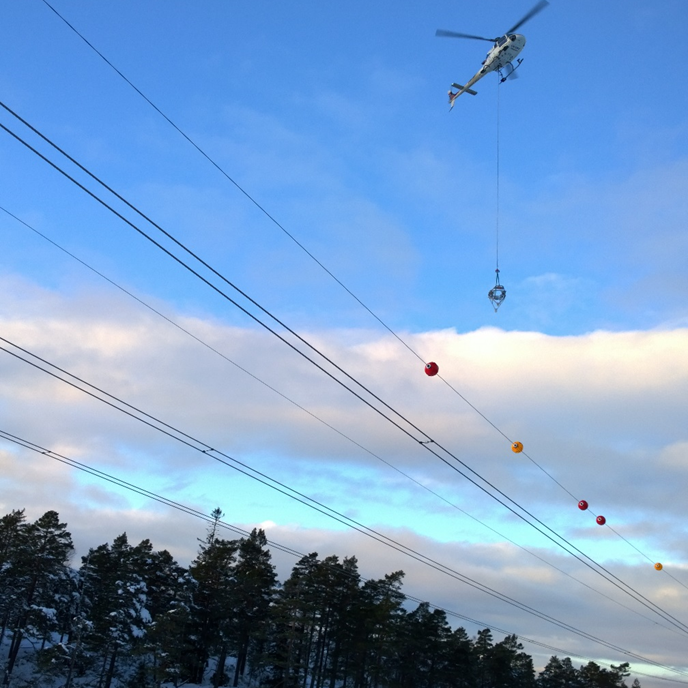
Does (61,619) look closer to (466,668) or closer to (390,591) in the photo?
(390,591)

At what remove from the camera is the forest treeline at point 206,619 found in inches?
2301

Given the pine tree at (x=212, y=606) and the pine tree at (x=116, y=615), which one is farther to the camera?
the pine tree at (x=212, y=606)

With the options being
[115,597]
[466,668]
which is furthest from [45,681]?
[466,668]

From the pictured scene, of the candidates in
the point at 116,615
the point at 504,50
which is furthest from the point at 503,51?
the point at 116,615

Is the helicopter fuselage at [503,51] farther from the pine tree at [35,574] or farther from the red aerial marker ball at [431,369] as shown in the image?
the pine tree at [35,574]

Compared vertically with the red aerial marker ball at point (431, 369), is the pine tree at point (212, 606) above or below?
below

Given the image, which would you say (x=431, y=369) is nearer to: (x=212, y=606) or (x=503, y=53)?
(x=503, y=53)

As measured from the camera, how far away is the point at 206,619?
66.0 m

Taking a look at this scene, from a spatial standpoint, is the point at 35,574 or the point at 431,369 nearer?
the point at 431,369

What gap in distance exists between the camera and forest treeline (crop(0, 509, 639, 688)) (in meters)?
58.4

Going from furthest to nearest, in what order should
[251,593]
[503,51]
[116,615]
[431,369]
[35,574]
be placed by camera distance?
1. [251,593]
2. [35,574]
3. [116,615]
4. [503,51]
5. [431,369]

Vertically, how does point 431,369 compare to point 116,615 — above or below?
above

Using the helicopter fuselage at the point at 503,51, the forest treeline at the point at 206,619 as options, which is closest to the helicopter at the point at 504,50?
the helicopter fuselage at the point at 503,51

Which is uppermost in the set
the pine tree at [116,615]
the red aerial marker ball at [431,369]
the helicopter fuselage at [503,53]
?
the helicopter fuselage at [503,53]
